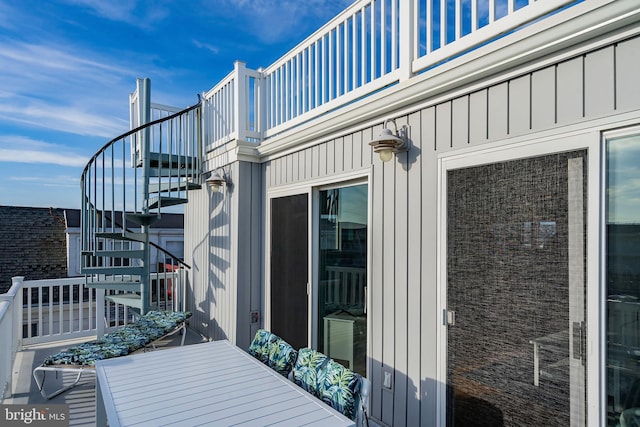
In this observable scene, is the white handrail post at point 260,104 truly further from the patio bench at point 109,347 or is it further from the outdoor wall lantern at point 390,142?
the patio bench at point 109,347

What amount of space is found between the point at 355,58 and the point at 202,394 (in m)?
2.73

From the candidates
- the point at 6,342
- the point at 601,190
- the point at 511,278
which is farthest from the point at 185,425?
the point at 6,342

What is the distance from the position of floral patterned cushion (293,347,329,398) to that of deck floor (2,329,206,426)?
1968 mm

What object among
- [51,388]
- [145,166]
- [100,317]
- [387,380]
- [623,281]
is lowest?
[51,388]

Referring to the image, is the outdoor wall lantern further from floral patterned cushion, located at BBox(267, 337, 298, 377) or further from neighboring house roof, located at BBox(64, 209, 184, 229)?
neighboring house roof, located at BBox(64, 209, 184, 229)

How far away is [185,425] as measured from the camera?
1.57m

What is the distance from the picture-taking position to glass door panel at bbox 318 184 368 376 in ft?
10.1

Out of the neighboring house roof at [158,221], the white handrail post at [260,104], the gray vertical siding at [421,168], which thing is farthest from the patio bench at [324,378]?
the neighboring house roof at [158,221]

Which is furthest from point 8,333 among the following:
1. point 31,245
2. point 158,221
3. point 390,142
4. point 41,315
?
point 31,245

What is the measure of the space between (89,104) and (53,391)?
8126mm

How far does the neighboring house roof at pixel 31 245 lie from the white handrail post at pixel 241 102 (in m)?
9.23

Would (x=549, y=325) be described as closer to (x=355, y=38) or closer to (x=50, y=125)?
(x=355, y=38)

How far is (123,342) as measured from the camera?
12.4 ft

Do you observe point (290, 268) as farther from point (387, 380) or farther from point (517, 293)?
point (517, 293)
